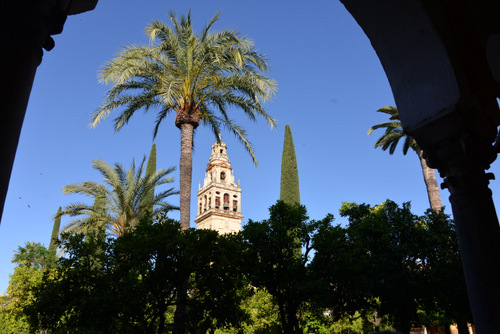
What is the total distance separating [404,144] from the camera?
2789cm

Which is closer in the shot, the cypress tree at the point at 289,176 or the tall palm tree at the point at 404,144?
the tall palm tree at the point at 404,144

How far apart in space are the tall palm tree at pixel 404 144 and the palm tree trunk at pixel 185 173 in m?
15.5

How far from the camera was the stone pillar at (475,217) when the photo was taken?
4285mm

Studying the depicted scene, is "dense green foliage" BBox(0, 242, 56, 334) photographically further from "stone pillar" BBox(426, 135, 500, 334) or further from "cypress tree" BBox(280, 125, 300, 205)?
"stone pillar" BBox(426, 135, 500, 334)

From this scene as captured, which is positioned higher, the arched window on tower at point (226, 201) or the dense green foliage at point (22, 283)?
the arched window on tower at point (226, 201)

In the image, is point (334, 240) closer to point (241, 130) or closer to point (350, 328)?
point (241, 130)

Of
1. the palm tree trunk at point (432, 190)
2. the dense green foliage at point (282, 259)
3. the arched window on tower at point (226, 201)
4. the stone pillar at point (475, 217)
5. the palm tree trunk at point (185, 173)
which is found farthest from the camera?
the arched window on tower at point (226, 201)

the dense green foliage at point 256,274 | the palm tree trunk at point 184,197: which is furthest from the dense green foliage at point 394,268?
the palm tree trunk at point 184,197

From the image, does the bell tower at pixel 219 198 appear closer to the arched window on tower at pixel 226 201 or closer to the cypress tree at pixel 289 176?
the arched window on tower at pixel 226 201

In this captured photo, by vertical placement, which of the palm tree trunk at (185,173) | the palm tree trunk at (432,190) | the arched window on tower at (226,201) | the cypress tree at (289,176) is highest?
the arched window on tower at (226,201)

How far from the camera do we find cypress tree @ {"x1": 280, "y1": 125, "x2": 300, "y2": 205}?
36406 millimetres

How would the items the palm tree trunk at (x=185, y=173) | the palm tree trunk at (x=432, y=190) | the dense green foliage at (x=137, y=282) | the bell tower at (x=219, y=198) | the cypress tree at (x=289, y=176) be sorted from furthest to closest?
the bell tower at (x=219, y=198) < the cypress tree at (x=289, y=176) < the palm tree trunk at (x=432, y=190) < the palm tree trunk at (x=185, y=173) < the dense green foliage at (x=137, y=282)

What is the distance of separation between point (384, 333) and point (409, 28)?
3.92 metres

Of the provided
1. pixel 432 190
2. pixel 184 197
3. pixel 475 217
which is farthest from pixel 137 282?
pixel 432 190
